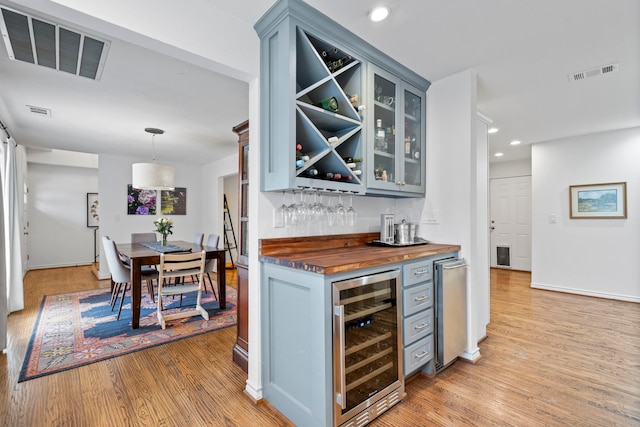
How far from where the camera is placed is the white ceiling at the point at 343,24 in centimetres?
167

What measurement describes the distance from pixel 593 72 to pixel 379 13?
2.27 metres

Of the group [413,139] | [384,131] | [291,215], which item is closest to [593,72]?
[413,139]

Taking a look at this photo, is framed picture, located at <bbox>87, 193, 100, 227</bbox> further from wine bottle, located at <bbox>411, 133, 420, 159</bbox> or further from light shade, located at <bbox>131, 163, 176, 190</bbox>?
wine bottle, located at <bbox>411, 133, 420, 159</bbox>

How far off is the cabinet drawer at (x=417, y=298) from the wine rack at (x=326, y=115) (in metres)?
0.80

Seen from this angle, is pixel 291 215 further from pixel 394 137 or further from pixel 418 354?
pixel 418 354

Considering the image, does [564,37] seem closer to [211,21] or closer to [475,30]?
[475,30]

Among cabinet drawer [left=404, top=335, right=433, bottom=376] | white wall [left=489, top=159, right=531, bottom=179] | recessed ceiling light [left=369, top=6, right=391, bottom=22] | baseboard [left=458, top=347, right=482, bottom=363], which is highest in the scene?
recessed ceiling light [left=369, top=6, right=391, bottom=22]

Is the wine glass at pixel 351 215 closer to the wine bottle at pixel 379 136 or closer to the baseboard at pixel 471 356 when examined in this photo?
the wine bottle at pixel 379 136

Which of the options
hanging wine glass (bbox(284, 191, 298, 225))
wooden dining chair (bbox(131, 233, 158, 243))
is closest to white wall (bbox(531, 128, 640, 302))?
hanging wine glass (bbox(284, 191, 298, 225))

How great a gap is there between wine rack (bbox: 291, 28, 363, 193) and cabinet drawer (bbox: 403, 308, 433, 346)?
38.6 inches

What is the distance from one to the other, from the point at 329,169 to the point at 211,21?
1.16 meters

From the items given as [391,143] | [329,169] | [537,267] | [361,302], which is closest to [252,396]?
[361,302]

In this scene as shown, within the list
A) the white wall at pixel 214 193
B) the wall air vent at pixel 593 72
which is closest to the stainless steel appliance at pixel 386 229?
the wall air vent at pixel 593 72

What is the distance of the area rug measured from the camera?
256cm
